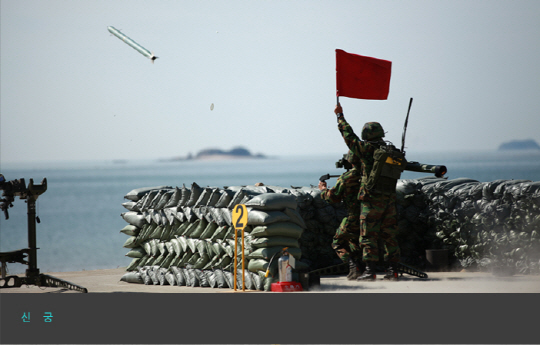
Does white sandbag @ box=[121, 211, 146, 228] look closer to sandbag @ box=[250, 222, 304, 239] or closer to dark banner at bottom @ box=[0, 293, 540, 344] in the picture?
sandbag @ box=[250, 222, 304, 239]

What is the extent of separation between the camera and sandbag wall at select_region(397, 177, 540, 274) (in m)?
9.51

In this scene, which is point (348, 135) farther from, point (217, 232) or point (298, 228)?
point (217, 232)

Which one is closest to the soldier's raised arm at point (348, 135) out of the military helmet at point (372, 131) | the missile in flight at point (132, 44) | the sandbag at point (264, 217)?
the military helmet at point (372, 131)

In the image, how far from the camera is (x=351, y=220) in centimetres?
964

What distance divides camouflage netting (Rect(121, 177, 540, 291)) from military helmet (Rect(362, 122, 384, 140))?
1305 millimetres

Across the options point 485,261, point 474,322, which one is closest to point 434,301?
point 474,322

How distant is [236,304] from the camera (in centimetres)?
695

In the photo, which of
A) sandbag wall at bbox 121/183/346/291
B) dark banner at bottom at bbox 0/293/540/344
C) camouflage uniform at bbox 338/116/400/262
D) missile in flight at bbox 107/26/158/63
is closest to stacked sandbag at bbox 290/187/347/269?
sandbag wall at bbox 121/183/346/291

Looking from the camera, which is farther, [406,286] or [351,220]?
[351,220]

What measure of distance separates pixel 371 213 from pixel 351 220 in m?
0.40

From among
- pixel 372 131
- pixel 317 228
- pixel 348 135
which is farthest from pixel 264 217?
pixel 317 228

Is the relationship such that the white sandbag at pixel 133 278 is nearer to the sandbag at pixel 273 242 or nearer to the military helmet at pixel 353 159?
the sandbag at pixel 273 242

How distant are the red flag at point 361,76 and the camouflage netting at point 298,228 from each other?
1683mm

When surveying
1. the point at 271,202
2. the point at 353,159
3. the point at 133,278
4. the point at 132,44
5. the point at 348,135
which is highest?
the point at 132,44
